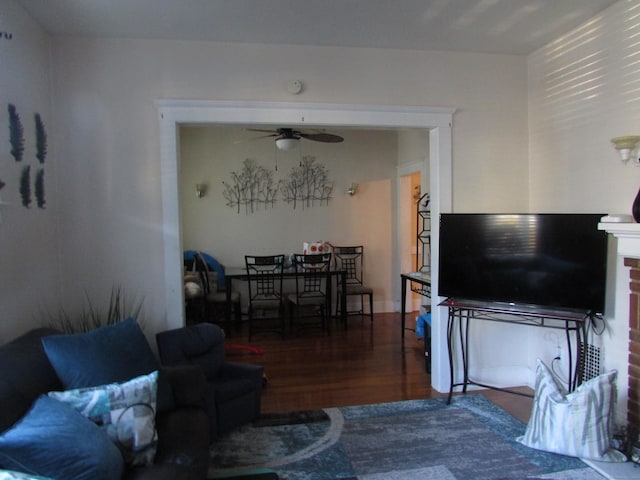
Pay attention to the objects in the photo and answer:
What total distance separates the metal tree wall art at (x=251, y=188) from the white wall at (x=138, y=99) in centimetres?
293

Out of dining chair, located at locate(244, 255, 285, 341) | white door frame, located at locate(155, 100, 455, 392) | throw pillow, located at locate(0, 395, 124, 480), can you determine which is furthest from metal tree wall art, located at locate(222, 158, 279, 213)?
throw pillow, located at locate(0, 395, 124, 480)

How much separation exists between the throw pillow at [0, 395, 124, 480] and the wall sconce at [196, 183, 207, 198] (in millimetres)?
4568

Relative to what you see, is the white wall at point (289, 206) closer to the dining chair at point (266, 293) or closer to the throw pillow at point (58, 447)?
the dining chair at point (266, 293)

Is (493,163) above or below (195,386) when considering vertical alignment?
above

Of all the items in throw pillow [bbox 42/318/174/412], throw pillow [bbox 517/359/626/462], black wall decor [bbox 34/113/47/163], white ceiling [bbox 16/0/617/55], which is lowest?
throw pillow [bbox 517/359/626/462]

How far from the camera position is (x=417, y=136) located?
18.4 feet

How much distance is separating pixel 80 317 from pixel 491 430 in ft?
9.49

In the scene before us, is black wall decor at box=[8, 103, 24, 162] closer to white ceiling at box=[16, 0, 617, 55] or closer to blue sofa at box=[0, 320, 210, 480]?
white ceiling at box=[16, 0, 617, 55]

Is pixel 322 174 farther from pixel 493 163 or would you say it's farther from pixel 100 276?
pixel 100 276

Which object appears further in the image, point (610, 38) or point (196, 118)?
point (196, 118)

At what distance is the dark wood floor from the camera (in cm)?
340

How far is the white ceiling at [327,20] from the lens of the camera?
103 inches

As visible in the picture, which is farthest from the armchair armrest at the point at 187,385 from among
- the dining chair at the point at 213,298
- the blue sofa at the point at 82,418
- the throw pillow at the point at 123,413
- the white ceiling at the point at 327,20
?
the dining chair at the point at 213,298

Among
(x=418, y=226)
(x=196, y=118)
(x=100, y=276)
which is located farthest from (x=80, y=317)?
(x=418, y=226)
